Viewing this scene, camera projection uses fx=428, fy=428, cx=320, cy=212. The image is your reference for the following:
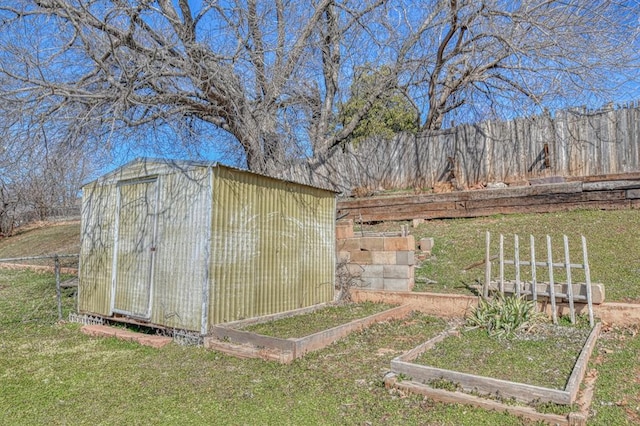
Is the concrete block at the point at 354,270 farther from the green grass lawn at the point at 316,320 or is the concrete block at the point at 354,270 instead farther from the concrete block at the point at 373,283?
the green grass lawn at the point at 316,320

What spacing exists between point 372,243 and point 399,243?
530mm

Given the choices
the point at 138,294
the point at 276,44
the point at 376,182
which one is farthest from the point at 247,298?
the point at 376,182

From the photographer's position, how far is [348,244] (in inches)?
312

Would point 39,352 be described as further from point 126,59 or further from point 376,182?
point 376,182

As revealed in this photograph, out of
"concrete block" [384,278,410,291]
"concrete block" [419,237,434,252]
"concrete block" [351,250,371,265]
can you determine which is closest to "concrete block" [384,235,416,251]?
"concrete block" [351,250,371,265]

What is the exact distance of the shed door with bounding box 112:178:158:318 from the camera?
239 inches

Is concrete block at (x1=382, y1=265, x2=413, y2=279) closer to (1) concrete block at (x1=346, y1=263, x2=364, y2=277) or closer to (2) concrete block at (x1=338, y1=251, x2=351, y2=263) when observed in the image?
(1) concrete block at (x1=346, y1=263, x2=364, y2=277)

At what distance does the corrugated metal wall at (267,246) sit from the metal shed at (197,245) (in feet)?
0.05

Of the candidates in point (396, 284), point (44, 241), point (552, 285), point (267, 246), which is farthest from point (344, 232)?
point (44, 241)

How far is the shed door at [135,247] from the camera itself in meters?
6.06

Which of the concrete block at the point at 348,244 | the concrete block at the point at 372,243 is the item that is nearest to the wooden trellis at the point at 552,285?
the concrete block at the point at 372,243

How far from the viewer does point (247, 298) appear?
5.89 m

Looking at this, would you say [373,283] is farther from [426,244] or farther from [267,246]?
[267,246]

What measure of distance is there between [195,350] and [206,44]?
16.5 ft
